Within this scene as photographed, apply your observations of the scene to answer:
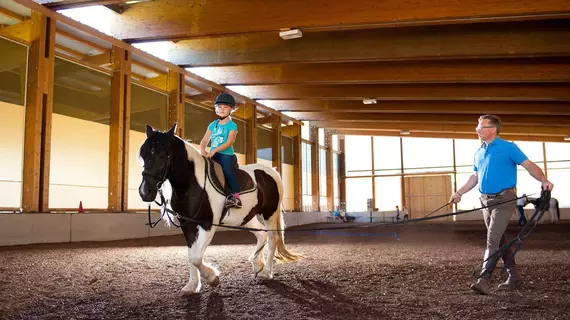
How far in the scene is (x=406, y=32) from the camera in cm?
1146

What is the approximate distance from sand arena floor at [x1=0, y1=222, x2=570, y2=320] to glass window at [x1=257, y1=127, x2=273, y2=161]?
41.3 ft

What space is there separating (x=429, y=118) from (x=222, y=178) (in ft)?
56.0

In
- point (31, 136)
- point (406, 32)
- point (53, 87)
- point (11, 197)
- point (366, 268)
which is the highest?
point (406, 32)

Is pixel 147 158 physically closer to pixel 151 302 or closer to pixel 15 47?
pixel 151 302

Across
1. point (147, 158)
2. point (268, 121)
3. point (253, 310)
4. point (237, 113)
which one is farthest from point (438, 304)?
point (268, 121)

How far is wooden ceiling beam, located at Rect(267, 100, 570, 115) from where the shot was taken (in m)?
16.8

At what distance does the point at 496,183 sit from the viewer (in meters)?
4.38

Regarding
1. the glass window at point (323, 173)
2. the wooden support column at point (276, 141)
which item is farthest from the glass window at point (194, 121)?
the glass window at point (323, 173)

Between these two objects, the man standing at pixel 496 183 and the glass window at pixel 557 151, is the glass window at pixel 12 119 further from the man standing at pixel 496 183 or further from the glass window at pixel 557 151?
the glass window at pixel 557 151

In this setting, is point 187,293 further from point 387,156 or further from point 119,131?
point 387,156

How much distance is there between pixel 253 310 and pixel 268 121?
56.8 ft

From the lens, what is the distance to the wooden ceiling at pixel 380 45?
946cm

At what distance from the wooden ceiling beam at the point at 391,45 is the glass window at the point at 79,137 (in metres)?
2.65

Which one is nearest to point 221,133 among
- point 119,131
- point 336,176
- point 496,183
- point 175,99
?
point 496,183
